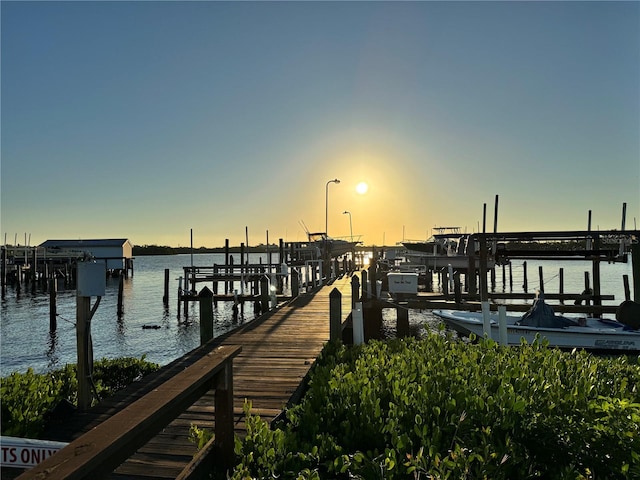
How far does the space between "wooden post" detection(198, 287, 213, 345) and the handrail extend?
271 inches

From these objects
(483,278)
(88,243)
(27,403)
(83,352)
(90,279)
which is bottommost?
(27,403)

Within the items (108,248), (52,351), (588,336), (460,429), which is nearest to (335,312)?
(460,429)

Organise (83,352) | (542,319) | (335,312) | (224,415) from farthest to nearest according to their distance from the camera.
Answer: (542,319)
(335,312)
(83,352)
(224,415)

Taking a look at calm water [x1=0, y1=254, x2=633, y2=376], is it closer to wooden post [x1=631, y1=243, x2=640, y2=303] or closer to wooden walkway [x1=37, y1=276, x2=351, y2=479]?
wooden post [x1=631, y1=243, x2=640, y2=303]

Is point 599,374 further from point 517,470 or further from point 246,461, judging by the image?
point 246,461

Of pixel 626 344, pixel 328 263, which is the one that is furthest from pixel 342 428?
pixel 328 263

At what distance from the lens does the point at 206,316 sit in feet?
32.7

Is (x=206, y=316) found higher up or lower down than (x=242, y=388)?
higher up

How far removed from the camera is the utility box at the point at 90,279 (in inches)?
209

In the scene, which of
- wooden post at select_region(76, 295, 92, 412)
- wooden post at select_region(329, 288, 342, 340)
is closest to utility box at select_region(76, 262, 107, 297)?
wooden post at select_region(76, 295, 92, 412)

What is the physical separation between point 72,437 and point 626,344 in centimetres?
1359

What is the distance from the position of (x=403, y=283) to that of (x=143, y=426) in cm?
1399

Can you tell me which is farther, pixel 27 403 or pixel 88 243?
pixel 88 243

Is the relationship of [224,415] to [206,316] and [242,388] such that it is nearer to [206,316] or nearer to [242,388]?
[242,388]
